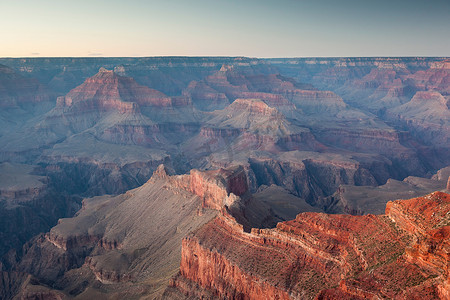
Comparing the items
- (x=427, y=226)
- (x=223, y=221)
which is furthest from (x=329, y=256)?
(x=223, y=221)

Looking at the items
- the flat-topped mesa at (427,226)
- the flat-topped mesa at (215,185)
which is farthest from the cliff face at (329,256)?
the flat-topped mesa at (215,185)

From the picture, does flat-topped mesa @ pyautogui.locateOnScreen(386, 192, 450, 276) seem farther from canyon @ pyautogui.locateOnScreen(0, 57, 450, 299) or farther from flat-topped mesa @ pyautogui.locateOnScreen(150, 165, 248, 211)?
flat-topped mesa @ pyautogui.locateOnScreen(150, 165, 248, 211)

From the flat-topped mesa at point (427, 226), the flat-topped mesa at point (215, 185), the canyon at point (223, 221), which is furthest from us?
the flat-topped mesa at point (215, 185)

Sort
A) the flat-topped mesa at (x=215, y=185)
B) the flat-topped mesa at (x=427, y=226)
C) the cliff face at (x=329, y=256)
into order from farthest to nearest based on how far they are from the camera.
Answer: the flat-topped mesa at (x=215, y=185)
the cliff face at (x=329, y=256)
the flat-topped mesa at (x=427, y=226)

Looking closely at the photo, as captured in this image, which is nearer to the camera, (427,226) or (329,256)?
(427,226)

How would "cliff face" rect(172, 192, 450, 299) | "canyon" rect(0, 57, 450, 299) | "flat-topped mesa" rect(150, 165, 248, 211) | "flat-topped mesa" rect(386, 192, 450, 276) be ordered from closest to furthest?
"flat-topped mesa" rect(386, 192, 450, 276), "cliff face" rect(172, 192, 450, 299), "canyon" rect(0, 57, 450, 299), "flat-topped mesa" rect(150, 165, 248, 211)

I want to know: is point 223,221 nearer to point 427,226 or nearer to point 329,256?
point 329,256

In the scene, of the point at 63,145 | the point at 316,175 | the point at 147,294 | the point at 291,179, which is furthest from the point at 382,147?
the point at 147,294

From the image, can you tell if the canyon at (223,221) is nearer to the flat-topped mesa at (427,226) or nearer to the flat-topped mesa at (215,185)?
the flat-topped mesa at (427,226)

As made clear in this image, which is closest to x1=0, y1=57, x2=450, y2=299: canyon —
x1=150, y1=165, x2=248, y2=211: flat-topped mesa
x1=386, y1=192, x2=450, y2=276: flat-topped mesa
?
x1=386, y1=192, x2=450, y2=276: flat-topped mesa
